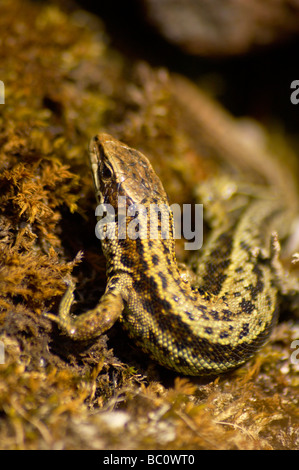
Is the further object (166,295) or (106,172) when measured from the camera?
(106,172)

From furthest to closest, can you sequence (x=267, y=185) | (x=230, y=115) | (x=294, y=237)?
(x=230, y=115) < (x=267, y=185) < (x=294, y=237)

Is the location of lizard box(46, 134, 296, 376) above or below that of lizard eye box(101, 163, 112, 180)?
below

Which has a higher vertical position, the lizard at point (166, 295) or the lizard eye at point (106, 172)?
the lizard eye at point (106, 172)

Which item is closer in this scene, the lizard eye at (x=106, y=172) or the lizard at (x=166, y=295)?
the lizard at (x=166, y=295)

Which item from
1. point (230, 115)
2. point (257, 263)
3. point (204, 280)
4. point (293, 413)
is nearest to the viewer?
point (293, 413)

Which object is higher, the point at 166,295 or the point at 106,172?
the point at 106,172

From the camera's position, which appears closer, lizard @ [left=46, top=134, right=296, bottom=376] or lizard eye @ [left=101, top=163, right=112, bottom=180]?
lizard @ [left=46, top=134, right=296, bottom=376]

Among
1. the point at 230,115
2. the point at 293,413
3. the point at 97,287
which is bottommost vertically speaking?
the point at 293,413
